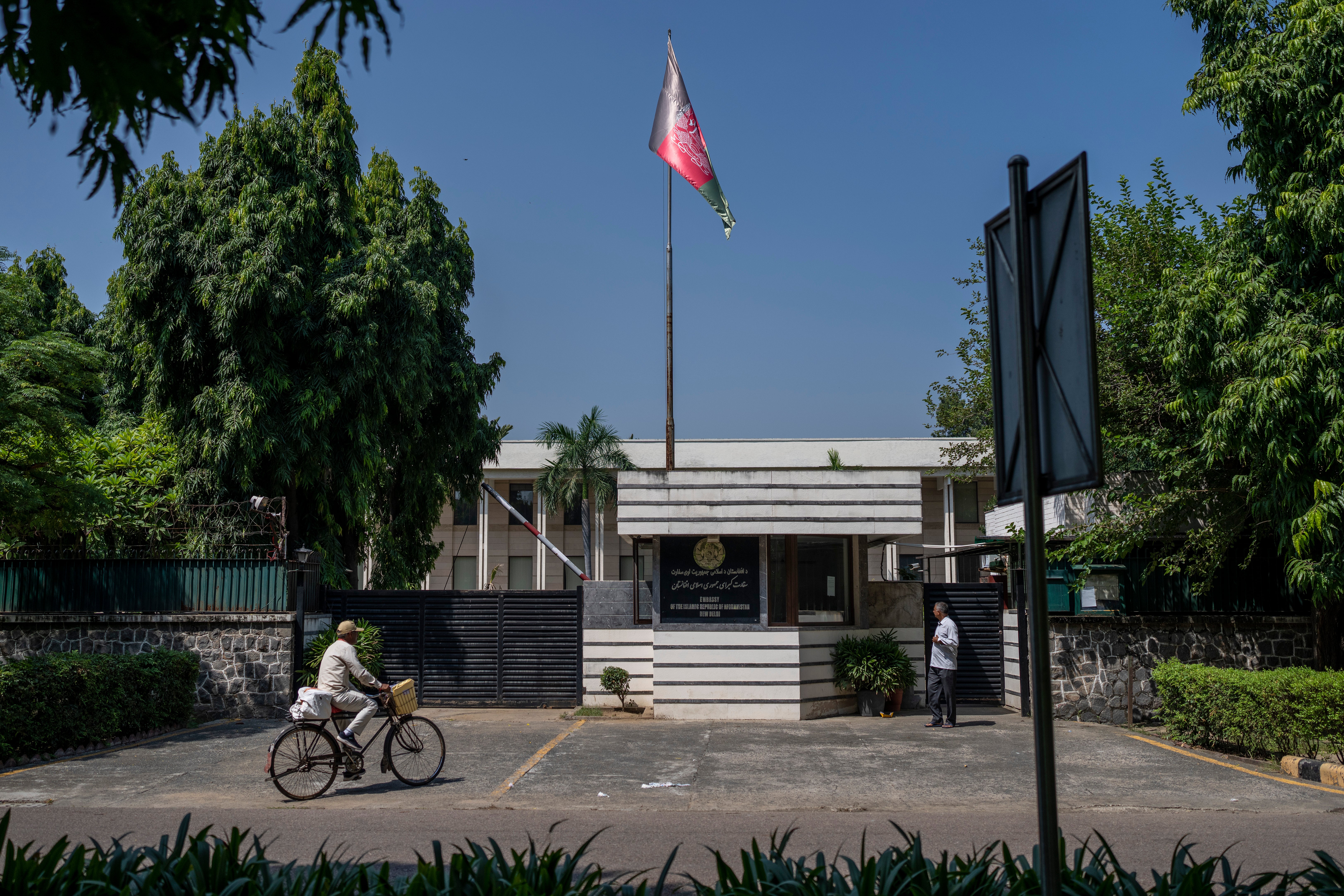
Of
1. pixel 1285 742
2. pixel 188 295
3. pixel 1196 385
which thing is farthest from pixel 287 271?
pixel 1285 742

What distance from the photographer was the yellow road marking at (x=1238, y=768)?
10367 millimetres

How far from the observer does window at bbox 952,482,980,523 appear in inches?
1861

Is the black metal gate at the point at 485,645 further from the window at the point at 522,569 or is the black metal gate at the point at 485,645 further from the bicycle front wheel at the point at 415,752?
the window at the point at 522,569

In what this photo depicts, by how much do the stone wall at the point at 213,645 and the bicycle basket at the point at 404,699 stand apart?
6572 mm

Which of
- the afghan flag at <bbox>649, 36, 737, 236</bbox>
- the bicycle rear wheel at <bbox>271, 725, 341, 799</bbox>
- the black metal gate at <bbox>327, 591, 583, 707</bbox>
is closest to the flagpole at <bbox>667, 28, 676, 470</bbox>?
the afghan flag at <bbox>649, 36, 737, 236</bbox>

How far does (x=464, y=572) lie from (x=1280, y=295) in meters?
40.4

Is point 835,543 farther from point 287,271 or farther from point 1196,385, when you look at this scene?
point 287,271

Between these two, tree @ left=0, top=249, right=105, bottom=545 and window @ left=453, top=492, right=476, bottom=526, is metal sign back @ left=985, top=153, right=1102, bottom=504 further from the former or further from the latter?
window @ left=453, top=492, right=476, bottom=526

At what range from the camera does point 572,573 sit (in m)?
47.4

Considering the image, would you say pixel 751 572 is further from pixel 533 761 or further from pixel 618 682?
pixel 533 761

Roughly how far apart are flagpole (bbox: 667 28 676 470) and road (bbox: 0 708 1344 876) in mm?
14142

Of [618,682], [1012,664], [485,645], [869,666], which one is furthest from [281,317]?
[1012,664]

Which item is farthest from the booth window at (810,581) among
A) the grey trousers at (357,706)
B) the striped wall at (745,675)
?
the grey trousers at (357,706)

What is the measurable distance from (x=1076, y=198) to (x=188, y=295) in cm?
2009
